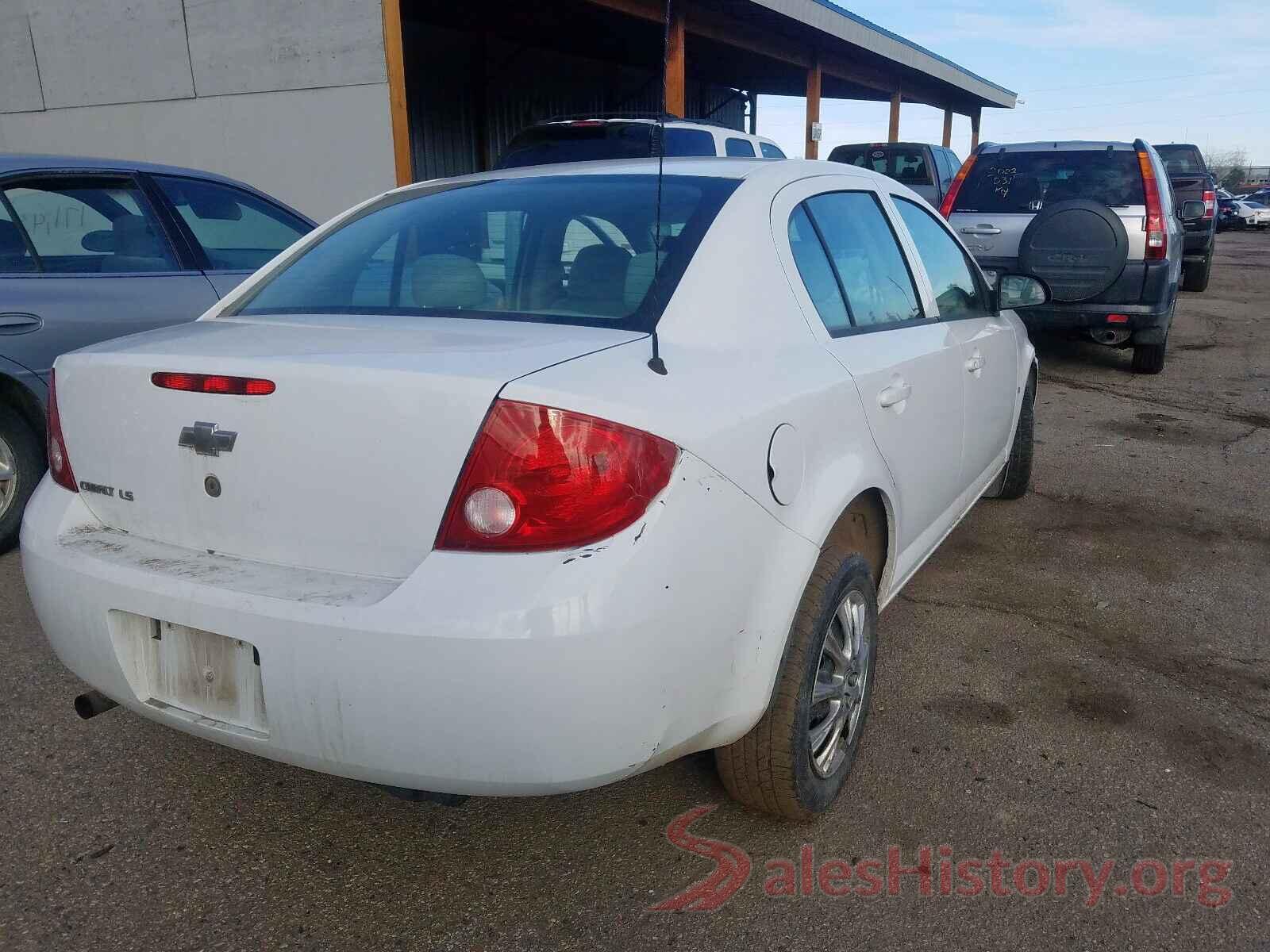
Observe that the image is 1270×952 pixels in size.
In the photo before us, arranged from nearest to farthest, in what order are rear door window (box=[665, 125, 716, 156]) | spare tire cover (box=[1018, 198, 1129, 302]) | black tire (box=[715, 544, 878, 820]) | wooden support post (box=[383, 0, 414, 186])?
black tire (box=[715, 544, 878, 820]) → spare tire cover (box=[1018, 198, 1129, 302]) → rear door window (box=[665, 125, 716, 156]) → wooden support post (box=[383, 0, 414, 186])

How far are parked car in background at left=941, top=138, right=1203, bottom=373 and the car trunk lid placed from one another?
6037 millimetres

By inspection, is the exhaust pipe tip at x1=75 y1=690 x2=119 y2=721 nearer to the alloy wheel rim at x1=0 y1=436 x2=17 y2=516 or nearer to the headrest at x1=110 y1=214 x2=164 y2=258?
the alloy wheel rim at x1=0 y1=436 x2=17 y2=516

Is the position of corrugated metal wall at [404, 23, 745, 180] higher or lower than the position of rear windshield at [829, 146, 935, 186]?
higher

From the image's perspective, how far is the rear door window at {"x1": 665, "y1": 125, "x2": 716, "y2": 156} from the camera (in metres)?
8.00

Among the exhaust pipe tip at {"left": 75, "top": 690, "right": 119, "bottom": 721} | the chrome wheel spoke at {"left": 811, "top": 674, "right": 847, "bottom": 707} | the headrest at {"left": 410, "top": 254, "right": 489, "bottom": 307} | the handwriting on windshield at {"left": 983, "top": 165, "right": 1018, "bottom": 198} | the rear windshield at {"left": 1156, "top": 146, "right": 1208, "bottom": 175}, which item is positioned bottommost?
the chrome wheel spoke at {"left": 811, "top": 674, "right": 847, "bottom": 707}

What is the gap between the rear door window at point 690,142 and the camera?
8000 mm

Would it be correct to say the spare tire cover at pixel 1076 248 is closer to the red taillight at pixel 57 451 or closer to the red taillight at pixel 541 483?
the red taillight at pixel 541 483

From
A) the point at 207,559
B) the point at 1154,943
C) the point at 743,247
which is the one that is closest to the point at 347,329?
the point at 207,559

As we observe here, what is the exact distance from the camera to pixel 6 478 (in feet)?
13.4

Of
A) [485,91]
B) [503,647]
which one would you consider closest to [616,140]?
[503,647]

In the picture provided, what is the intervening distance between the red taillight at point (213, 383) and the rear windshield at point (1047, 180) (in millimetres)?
7327

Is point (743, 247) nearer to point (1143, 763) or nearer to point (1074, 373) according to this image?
point (1143, 763)

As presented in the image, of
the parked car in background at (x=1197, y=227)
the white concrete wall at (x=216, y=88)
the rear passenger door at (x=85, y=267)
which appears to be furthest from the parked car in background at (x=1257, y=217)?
the rear passenger door at (x=85, y=267)

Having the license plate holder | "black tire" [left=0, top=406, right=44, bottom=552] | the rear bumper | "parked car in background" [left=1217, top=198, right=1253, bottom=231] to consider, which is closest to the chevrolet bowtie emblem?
the rear bumper
